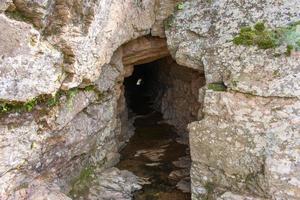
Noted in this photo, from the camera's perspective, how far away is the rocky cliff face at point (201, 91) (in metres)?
5.63

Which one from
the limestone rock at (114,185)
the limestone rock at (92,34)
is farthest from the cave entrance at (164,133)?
the limestone rock at (92,34)

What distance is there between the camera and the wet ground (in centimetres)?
781

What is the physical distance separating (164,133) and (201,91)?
4.18 m

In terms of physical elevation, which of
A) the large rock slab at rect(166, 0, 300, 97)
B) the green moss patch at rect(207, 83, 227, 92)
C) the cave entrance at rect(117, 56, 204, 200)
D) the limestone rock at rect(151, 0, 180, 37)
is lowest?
the cave entrance at rect(117, 56, 204, 200)

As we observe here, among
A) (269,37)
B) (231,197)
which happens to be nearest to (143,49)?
(269,37)

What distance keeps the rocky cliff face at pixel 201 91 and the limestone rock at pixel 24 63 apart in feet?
0.05

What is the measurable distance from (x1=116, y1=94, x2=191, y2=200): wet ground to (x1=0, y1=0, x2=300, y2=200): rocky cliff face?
2.13ft

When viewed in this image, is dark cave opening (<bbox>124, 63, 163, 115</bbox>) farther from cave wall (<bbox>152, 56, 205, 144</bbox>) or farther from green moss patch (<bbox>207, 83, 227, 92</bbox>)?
green moss patch (<bbox>207, 83, 227, 92</bbox>)

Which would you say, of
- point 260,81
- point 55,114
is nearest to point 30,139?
point 55,114

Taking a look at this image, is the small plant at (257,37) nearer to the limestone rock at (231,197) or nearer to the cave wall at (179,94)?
the cave wall at (179,94)

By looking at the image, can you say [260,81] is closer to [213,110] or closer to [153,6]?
[213,110]

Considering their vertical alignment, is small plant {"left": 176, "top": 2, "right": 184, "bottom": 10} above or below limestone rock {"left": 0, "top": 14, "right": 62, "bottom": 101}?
above

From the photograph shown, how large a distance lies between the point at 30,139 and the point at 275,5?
505 cm

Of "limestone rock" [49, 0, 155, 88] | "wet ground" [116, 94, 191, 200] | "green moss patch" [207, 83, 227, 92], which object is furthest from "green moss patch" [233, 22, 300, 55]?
"wet ground" [116, 94, 191, 200]
